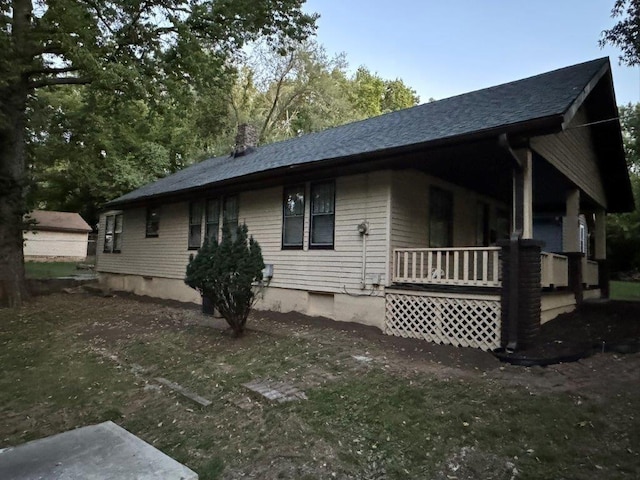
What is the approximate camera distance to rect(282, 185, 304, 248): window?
9577mm

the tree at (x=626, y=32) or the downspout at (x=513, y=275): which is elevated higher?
the tree at (x=626, y=32)

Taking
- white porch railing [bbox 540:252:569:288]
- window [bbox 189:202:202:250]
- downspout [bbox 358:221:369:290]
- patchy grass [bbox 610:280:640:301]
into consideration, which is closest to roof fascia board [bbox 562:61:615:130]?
white porch railing [bbox 540:252:569:288]

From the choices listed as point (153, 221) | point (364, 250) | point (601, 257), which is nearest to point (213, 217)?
point (153, 221)

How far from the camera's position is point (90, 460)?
259 centimetres

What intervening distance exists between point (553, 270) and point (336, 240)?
3998 millimetres

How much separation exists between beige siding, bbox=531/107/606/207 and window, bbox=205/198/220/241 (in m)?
7.90

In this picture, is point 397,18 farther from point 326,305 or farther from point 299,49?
point 299,49

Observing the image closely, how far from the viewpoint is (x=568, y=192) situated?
9516 millimetres

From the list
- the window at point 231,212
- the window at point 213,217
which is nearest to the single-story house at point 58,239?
the window at point 213,217

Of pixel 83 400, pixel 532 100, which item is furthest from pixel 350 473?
pixel 532 100

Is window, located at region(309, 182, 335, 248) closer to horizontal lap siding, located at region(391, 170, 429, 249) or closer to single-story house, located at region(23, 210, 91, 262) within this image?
horizontal lap siding, located at region(391, 170, 429, 249)

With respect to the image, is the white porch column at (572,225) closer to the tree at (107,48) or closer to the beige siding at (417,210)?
the beige siding at (417,210)

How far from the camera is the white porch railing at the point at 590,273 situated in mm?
10160

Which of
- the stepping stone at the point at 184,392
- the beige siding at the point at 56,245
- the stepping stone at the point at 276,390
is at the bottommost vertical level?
the stepping stone at the point at 184,392
